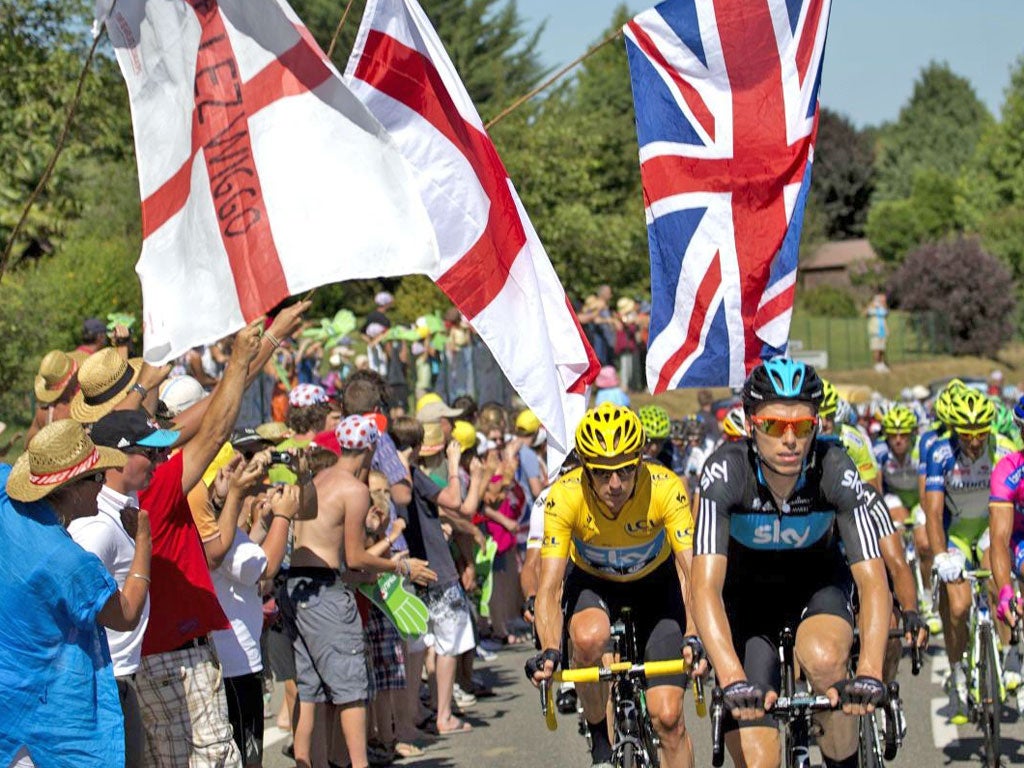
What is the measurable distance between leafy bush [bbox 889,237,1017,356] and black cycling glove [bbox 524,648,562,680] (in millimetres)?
57692

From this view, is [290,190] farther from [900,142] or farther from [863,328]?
[900,142]

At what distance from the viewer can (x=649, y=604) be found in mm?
8367

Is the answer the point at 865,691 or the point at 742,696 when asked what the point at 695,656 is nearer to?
the point at 742,696

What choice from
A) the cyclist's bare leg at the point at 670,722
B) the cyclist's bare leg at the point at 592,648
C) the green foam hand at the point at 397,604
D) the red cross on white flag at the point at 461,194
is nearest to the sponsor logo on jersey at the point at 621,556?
the cyclist's bare leg at the point at 592,648

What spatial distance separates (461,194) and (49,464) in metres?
3.06

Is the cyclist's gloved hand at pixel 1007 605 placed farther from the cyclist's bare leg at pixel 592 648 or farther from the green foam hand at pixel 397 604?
the green foam hand at pixel 397 604

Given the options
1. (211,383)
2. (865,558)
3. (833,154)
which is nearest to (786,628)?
(865,558)

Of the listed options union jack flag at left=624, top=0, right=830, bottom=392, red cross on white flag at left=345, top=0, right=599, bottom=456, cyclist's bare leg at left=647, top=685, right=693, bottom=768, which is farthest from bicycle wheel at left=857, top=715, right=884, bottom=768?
union jack flag at left=624, top=0, right=830, bottom=392

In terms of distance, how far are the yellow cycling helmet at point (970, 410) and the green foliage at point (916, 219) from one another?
248 ft

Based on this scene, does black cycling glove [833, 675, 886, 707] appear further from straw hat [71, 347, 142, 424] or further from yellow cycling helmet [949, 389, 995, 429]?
yellow cycling helmet [949, 389, 995, 429]

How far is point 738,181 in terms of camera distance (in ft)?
31.7

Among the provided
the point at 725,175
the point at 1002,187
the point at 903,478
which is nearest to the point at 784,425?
the point at 725,175

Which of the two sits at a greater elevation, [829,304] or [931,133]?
[931,133]

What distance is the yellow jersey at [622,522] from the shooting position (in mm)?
8047
